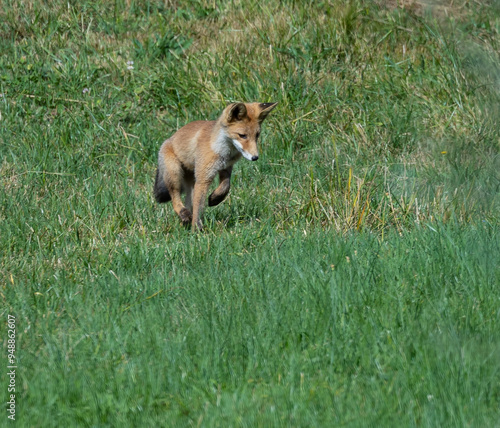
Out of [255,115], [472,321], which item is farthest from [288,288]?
[255,115]

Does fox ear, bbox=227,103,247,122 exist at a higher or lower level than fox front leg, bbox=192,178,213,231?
higher

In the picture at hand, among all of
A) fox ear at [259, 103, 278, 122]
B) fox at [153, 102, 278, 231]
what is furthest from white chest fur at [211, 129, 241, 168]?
fox ear at [259, 103, 278, 122]

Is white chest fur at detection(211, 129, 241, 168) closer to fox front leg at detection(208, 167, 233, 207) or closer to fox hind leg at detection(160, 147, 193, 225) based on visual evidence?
fox front leg at detection(208, 167, 233, 207)

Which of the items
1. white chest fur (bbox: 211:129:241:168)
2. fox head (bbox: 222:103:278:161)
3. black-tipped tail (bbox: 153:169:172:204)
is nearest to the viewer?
fox head (bbox: 222:103:278:161)

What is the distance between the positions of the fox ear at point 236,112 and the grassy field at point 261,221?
979 millimetres

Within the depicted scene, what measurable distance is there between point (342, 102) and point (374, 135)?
1.09 metres

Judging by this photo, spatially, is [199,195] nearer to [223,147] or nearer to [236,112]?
[223,147]

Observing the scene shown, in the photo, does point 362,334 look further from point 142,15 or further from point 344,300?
point 142,15

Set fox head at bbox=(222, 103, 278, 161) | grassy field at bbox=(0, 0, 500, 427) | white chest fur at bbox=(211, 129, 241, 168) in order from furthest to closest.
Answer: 1. white chest fur at bbox=(211, 129, 241, 168)
2. fox head at bbox=(222, 103, 278, 161)
3. grassy field at bbox=(0, 0, 500, 427)

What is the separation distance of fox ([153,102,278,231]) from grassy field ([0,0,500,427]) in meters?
0.27

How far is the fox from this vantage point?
7.36 m


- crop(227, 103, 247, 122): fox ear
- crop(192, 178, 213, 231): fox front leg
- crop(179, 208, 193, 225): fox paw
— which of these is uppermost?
crop(227, 103, 247, 122): fox ear

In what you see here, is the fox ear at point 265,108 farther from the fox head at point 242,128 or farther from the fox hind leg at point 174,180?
the fox hind leg at point 174,180

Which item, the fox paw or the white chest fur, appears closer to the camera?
the white chest fur
